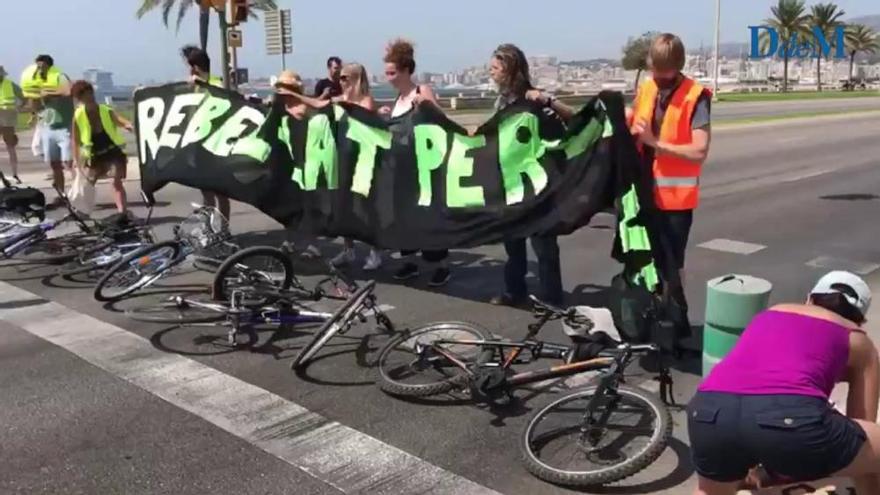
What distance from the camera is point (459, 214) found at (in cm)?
669

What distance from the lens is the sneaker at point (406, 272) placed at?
25.5 feet

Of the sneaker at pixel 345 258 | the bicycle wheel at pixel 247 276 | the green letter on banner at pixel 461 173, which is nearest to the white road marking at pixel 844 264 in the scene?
the green letter on banner at pixel 461 173

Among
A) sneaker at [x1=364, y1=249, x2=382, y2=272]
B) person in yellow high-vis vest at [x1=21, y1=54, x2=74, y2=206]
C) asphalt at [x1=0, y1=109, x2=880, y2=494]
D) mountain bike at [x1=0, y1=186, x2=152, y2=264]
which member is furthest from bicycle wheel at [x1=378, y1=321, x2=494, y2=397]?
person in yellow high-vis vest at [x1=21, y1=54, x2=74, y2=206]

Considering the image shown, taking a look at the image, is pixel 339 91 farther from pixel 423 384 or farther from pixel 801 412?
pixel 801 412

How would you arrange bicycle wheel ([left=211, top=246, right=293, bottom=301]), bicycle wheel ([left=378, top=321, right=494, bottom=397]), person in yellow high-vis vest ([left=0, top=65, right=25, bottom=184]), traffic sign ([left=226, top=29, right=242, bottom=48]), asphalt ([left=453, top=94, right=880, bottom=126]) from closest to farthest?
bicycle wheel ([left=378, top=321, right=494, bottom=397]) → bicycle wheel ([left=211, top=246, right=293, bottom=301]) → person in yellow high-vis vest ([left=0, top=65, right=25, bottom=184]) → traffic sign ([left=226, top=29, right=242, bottom=48]) → asphalt ([left=453, top=94, right=880, bottom=126])

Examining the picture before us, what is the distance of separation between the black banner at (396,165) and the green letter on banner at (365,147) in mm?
10

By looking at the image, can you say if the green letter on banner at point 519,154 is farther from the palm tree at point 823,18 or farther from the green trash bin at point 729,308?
the palm tree at point 823,18

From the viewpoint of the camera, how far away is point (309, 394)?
194 inches

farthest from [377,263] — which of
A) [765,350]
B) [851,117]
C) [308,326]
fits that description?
[851,117]

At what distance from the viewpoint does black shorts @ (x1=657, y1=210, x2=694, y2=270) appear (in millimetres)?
5273

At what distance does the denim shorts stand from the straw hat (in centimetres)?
484

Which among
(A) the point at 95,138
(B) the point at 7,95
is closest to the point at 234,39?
(B) the point at 7,95

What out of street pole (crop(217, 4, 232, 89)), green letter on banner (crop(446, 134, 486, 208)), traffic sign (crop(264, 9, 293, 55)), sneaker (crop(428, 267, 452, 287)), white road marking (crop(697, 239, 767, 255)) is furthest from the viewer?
traffic sign (crop(264, 9, 293, 55))

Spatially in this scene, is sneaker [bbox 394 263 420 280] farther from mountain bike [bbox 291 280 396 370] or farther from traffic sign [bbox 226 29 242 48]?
traffic sign [bbox 226 29 242 48]
